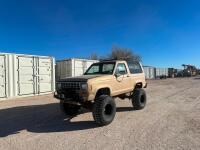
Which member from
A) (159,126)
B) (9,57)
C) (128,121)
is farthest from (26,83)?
(159,126)

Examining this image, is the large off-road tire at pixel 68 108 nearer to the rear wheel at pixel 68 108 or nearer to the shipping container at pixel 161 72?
the rear wheel at pixel 68 108

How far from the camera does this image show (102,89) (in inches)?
316

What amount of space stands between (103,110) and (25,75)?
1038 cm

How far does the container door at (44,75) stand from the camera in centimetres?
1744

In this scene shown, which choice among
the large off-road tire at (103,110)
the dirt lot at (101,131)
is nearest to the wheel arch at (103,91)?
the large off-road tire at (103,110)

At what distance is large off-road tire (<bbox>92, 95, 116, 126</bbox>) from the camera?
731 centimetres

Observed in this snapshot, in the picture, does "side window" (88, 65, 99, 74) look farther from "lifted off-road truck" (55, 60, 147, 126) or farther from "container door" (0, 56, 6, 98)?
"container door" (0, 56, 6, 98)

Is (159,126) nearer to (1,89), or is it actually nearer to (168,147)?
(168,147)

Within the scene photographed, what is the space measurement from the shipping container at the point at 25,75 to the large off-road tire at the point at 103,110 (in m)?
9.51

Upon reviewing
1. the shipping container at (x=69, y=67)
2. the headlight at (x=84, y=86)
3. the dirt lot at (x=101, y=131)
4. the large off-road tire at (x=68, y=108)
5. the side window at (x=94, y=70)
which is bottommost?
the dirt lot at (x=101, y=131)

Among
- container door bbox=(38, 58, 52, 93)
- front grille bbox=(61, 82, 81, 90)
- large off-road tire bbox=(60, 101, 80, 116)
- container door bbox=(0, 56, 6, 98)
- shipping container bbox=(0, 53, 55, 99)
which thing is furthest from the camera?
container door bbox=(38, 58, 52, 93)

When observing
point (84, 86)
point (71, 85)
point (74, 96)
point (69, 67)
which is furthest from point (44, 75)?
point (84, 86)

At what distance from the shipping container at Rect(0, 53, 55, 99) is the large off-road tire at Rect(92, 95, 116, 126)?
31.2ft

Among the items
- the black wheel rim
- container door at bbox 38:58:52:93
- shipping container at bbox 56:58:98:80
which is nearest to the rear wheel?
the black wheel rim
